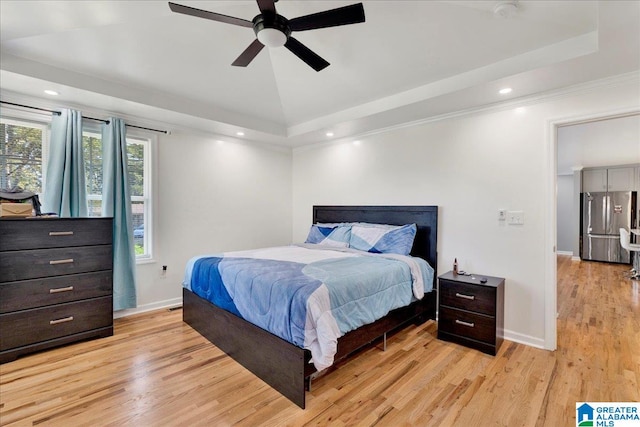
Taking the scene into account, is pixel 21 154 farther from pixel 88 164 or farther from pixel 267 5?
pixel 267 5

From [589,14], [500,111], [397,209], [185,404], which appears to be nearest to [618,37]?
[589,14]

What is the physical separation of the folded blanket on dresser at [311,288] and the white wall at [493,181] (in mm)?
698

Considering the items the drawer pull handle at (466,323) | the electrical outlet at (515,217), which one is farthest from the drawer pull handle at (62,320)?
the electrical outlet at (515,217)

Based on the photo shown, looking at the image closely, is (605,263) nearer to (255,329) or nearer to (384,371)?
(384,371)

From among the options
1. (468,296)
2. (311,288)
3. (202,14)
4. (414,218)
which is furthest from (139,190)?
(468,296)

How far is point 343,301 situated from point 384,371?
0.75 m

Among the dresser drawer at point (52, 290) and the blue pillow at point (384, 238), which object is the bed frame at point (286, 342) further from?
the dresser drawer at point (52, 290)

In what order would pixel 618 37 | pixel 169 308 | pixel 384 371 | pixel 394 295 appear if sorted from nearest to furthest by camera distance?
pixel 618 37
pixel 384 371
pixel 394 295
pixel 169 308

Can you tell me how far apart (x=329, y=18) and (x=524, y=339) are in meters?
3.33

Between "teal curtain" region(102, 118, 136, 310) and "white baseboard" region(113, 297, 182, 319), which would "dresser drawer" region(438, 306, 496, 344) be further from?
"teal curtain" region(102, 118, 136, 310)

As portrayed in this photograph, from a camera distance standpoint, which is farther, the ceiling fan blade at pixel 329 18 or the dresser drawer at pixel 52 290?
the dresser drawer at pixel 52 290

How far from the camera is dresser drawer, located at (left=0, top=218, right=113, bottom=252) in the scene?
252 cm

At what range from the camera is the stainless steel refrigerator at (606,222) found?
7.03 meters

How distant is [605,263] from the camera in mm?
7203
